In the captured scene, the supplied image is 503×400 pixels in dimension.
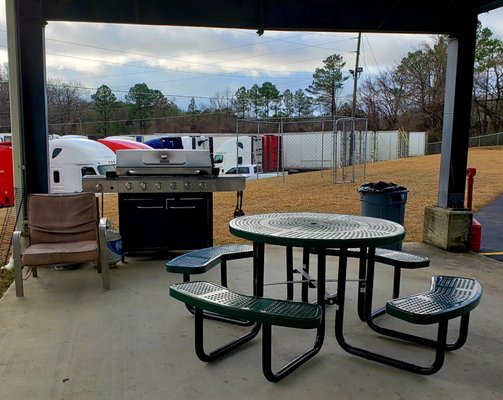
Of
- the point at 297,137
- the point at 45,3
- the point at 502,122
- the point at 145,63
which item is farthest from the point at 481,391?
the point at 145,63

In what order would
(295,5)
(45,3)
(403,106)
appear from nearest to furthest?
(45,3) → (295,5) → (403,106)

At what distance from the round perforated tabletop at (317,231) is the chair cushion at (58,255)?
137 cm

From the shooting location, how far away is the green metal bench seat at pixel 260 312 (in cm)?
211

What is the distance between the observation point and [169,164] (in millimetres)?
4477

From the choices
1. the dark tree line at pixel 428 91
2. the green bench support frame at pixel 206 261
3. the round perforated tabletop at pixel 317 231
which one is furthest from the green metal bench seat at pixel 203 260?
the dark tree line at pixel 428 91

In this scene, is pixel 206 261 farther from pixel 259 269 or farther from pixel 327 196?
pixel 327 196

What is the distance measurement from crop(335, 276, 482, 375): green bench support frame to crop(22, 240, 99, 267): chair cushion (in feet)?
6.88

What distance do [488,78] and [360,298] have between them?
33432 millimetres

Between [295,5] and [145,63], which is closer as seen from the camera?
[295,5]

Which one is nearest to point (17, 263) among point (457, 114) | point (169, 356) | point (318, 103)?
point (169, 356)

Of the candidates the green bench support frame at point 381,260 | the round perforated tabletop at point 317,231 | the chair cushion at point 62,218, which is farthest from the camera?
the chair cushion at point 62,218

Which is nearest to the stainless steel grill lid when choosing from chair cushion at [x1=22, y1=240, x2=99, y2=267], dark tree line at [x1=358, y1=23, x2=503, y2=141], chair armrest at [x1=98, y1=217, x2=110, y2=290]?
chair armrest at [x1=98, y1=217, x2=110, y2=290]

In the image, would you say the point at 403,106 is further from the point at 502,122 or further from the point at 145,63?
the point at 145,63

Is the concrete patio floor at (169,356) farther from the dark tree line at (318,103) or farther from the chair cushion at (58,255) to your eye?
the dark tree line at (318,103)
